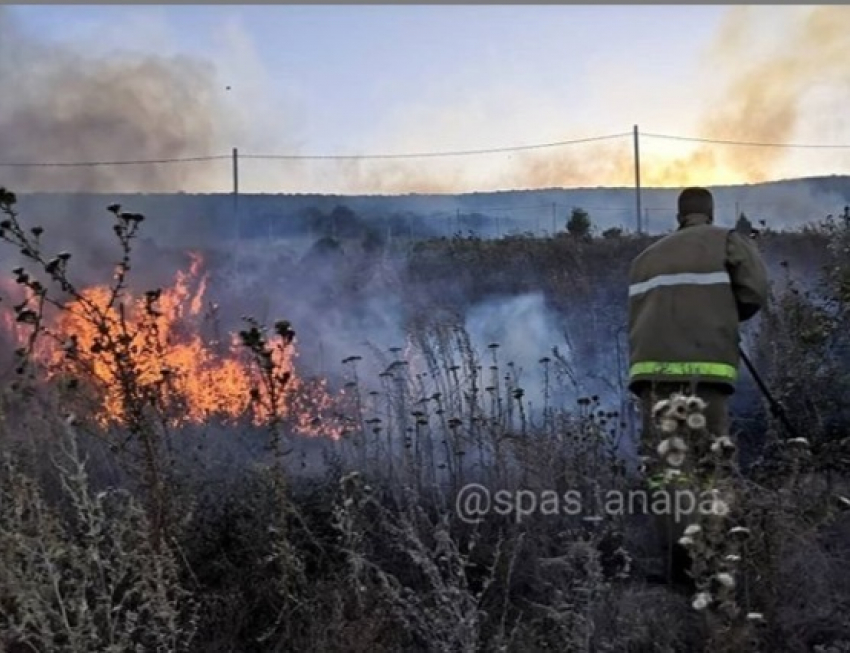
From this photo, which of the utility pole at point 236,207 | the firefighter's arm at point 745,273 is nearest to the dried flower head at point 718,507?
the firefighter's arm at point 745,273

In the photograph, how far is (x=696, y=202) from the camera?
548 cm

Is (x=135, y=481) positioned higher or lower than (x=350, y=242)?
lower

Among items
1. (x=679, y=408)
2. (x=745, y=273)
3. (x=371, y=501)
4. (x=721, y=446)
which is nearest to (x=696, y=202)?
(x=745, y=273)

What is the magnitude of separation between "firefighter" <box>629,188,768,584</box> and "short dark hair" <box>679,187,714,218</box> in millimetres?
165

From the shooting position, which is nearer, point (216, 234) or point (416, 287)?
point (416, 287)

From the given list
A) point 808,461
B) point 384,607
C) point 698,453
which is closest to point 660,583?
point 808,461

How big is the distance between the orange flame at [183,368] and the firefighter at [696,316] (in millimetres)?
1780

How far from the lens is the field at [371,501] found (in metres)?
3.80

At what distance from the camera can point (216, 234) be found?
41.6 feet

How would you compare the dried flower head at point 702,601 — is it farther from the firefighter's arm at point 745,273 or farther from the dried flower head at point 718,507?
the firefighter's arm at point 745,273

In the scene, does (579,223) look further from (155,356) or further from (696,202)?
(155,356)

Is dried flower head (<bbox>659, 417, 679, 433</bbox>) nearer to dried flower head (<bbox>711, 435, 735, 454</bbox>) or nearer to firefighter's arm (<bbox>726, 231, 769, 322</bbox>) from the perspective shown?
dried flower head (<bbox>711, 435, 735, 454</bbox>)

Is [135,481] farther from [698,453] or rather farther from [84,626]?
[698,453]

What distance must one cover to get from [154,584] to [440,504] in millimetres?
1561
